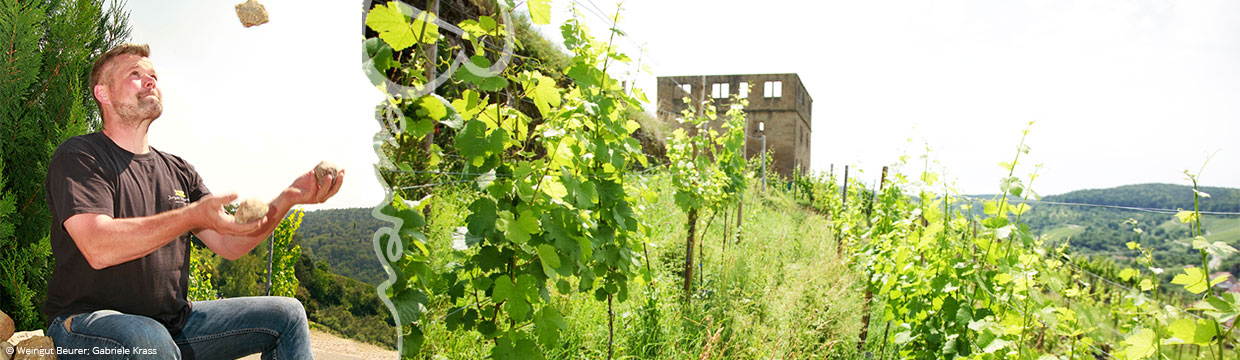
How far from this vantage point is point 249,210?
111 cm

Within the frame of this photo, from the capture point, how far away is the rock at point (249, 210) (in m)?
1.11

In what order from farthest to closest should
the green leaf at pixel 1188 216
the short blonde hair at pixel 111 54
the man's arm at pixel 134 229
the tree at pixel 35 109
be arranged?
the tree at pixel 35 109, the green leaf at pixel 1188 216, the short blonde hair at pixel 111 54, the man's arm at pixel 134 229

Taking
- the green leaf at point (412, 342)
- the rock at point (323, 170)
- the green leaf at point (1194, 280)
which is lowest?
the green leaf at point (412, 342)

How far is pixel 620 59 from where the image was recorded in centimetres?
204

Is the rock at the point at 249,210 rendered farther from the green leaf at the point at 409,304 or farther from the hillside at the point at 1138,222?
the hillside at the point at 1138,222

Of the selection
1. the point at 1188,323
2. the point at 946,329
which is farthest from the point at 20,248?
the point at 946,329

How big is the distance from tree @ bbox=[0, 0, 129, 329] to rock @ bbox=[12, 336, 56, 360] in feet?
1.49

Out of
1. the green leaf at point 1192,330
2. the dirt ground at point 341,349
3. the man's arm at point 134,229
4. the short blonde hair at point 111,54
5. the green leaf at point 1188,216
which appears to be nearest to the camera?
the man's arm at point 134,229

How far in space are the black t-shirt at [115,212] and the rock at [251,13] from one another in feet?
1.22

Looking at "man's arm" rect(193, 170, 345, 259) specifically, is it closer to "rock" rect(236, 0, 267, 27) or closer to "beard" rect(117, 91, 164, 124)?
"beard" rect(117, 91, 164, 124)

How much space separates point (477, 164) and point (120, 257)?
30.4 inches

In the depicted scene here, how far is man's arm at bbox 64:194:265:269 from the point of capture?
3.62 ft

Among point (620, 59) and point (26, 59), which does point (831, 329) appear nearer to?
point (620, 59)

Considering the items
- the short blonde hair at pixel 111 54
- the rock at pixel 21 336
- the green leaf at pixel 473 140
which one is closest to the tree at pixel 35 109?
the rock at pixel 21 336
